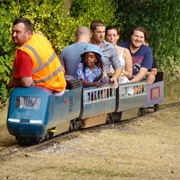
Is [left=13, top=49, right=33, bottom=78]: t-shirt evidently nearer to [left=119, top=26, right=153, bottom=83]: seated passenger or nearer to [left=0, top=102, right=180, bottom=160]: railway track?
[left=0, top=102, right=180, bottom=160]: railway track

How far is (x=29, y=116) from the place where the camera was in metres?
10.2

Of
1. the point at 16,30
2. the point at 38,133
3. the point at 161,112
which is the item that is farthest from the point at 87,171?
the point at 161,112

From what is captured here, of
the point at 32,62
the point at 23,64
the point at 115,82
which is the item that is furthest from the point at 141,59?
the point at 23,64

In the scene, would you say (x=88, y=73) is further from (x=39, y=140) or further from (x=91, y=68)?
(x=39, y=140)

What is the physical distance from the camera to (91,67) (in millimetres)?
12188

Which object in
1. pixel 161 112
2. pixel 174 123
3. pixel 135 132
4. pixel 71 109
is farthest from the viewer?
pixel 161 112

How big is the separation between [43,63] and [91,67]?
194 cm

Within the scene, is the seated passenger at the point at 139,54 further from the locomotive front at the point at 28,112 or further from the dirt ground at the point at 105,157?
the locomotive front at the point at 28,112

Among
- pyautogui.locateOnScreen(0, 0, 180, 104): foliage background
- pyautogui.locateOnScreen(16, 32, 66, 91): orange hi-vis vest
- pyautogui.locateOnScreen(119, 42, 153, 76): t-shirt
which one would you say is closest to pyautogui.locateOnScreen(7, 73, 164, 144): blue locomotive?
pyautogui.locateOnScreen(16, 32, 66, 91): orange hi-vis vest

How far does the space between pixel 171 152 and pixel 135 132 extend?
191 cm

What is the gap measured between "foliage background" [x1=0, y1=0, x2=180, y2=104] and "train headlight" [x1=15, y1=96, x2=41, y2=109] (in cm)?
355

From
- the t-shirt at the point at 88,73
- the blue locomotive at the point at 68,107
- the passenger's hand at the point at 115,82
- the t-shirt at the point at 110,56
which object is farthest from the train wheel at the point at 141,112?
the t-shirt at the point at 88,73

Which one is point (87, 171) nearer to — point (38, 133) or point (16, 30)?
point (38, 133)

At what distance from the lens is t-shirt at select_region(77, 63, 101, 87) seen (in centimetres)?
1211
